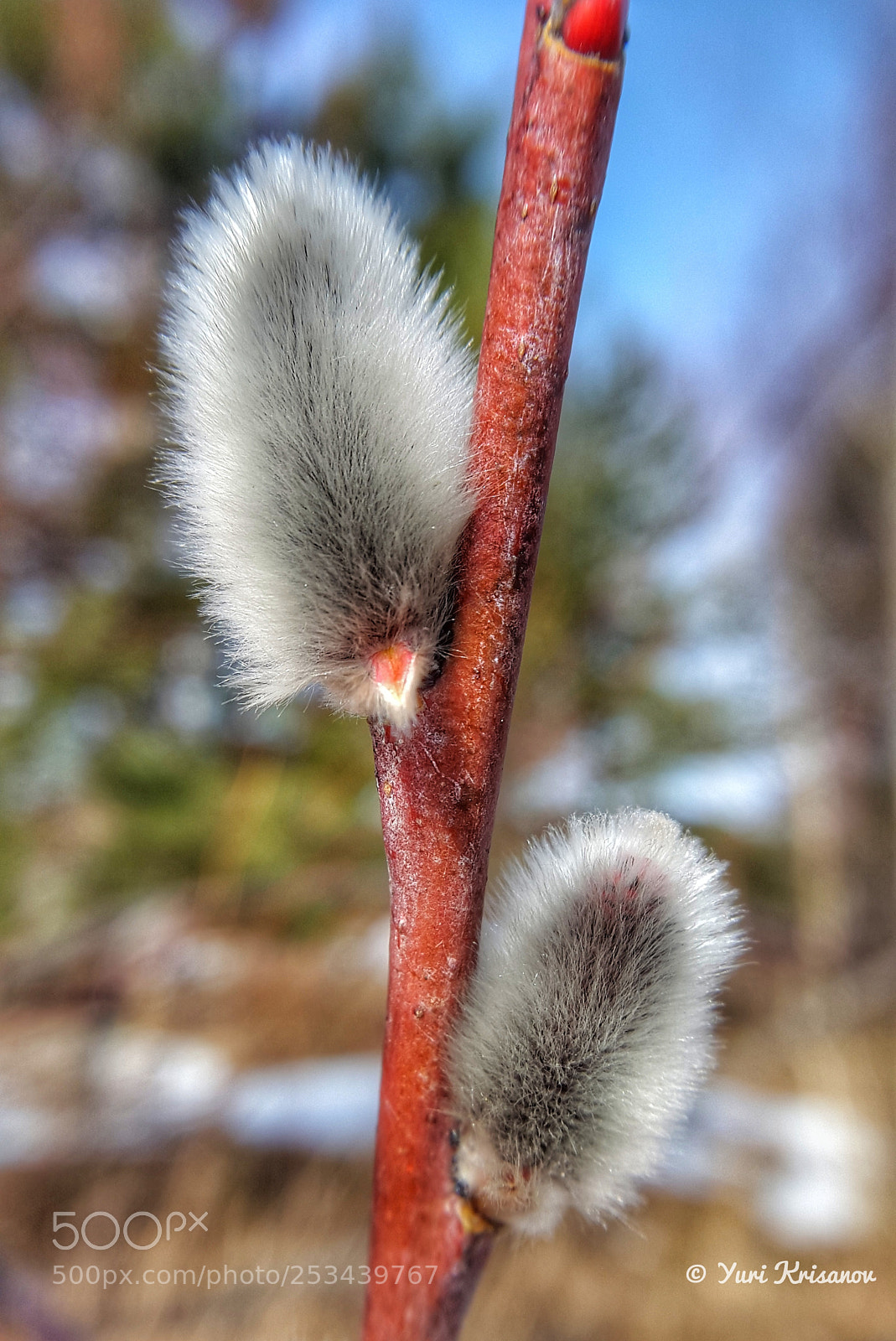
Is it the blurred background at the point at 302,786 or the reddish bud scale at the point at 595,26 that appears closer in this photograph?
the reddish bud scale at the point at 595,26

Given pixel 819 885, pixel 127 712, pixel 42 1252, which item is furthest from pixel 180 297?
pixel 819 885

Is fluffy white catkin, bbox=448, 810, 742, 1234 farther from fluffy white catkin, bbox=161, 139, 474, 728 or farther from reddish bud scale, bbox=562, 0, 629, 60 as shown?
reddish bud scale, bbox=562, 0, 629, 60

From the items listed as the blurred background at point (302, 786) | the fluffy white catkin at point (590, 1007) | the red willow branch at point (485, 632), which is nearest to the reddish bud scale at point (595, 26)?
the red willow branch at point (485, 632)

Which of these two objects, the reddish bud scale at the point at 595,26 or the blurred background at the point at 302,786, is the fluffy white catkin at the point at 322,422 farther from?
the blurred background at the point at 302,786

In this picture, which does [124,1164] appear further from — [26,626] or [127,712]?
[26,626]

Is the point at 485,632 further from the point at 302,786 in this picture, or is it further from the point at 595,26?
the point at 302,786

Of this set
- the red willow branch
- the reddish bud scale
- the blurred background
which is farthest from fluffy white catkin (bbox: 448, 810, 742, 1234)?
the blurred background

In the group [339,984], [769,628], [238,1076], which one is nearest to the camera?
[238,1076]
